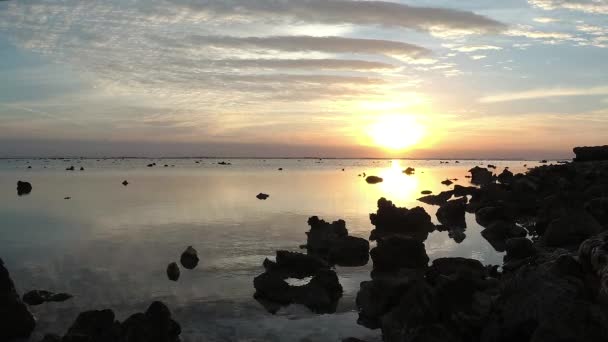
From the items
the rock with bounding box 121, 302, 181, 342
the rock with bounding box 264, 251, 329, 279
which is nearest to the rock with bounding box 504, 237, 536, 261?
the rock with bounding box 264, 251, 329, 279

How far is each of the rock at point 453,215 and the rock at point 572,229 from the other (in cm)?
1434

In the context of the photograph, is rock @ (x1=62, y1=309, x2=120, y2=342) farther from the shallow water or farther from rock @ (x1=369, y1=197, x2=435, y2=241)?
rock @ (x1=369, y1=197, x2=435, y2=241)

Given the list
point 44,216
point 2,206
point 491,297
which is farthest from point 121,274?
point 2,206

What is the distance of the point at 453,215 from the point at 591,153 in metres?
41.5

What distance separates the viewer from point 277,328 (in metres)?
16.7

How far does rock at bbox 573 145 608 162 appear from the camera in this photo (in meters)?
70.4

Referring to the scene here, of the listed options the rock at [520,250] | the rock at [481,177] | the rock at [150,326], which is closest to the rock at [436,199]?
the rock at [520,250]

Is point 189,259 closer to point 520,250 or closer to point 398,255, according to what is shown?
point 398,255

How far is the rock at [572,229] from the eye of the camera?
25266 mm

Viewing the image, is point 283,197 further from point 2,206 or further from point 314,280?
point 314,280

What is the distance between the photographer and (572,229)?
84.4ft

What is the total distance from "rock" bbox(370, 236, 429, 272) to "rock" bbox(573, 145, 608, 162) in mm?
59215

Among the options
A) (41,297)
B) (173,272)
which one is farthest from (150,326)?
(173,272)

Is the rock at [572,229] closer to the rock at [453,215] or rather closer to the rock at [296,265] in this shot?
the rock at [296,265]
